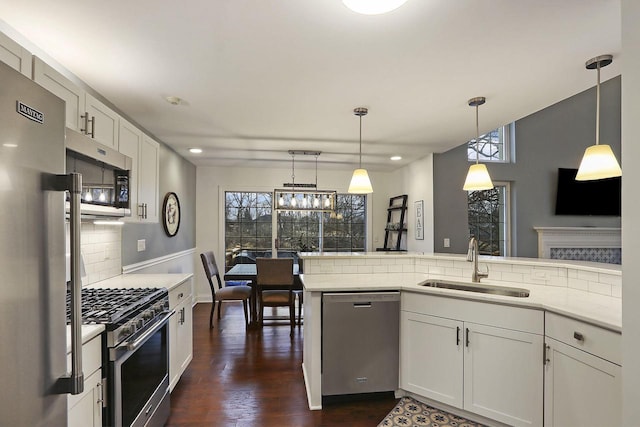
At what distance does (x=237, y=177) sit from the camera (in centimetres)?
588

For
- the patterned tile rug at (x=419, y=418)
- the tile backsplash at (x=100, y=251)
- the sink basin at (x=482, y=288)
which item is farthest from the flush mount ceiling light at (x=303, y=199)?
the patterned tile rug at (x=419, y=418)

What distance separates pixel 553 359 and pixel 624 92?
1.52 metres

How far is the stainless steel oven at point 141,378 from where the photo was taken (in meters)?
1.59

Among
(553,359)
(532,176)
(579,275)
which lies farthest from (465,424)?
(532,176)

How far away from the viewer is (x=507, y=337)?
2090mm

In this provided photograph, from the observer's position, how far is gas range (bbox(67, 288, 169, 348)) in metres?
1.59

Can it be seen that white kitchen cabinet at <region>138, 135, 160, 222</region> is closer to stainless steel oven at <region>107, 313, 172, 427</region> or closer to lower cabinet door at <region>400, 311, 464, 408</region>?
stainless steel oven at <region>107, 313, 172, 427</region>

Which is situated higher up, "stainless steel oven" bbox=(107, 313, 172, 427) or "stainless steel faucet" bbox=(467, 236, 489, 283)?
"stainless steel faucet" bbox=(467, 236, 489, 283)

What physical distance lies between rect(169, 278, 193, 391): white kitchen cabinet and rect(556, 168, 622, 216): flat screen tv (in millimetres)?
5285

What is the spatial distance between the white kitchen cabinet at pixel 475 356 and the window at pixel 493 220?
307 cm

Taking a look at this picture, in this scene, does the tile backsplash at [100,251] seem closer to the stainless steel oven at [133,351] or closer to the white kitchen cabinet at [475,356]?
the stainless steel oven at [133,351]

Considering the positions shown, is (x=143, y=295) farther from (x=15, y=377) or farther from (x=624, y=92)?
(x=624, y=92)

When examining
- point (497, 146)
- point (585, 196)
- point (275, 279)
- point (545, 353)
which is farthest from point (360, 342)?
point (585, 196)

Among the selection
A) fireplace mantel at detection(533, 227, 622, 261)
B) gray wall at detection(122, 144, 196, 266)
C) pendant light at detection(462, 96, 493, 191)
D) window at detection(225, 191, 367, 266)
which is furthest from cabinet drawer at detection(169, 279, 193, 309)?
fireplace mantel at detection(533, 227, 622, 261)
